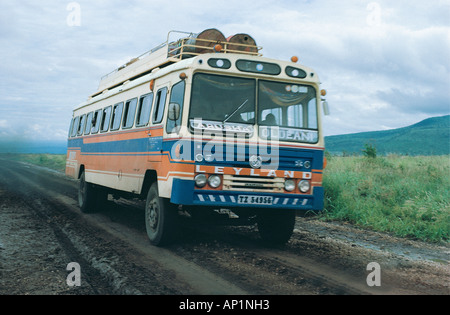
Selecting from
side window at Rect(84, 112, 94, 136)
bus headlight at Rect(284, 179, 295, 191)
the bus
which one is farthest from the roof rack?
side window at Rect(84, 112, 94, 136)

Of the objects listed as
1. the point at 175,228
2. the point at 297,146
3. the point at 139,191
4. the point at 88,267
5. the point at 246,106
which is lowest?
the point at 88,267

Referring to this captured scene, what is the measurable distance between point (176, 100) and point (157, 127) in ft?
2.47

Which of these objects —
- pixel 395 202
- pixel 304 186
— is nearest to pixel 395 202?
pixel 395 202

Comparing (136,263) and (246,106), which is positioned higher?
(246,106)

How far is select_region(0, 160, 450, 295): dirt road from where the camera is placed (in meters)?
5.33

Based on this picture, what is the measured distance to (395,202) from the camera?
11453 millimetres

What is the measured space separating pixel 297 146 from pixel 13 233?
538 cm

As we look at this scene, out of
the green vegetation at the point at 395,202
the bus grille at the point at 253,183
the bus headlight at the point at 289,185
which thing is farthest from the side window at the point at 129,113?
the green vegetation at the point at 395,202

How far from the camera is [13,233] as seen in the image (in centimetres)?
866

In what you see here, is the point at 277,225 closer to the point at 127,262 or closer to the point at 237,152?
the point at 237,152

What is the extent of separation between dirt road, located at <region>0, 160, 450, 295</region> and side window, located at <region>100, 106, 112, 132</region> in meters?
2.38

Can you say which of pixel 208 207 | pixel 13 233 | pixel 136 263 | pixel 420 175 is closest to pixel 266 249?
pixel 208 207
